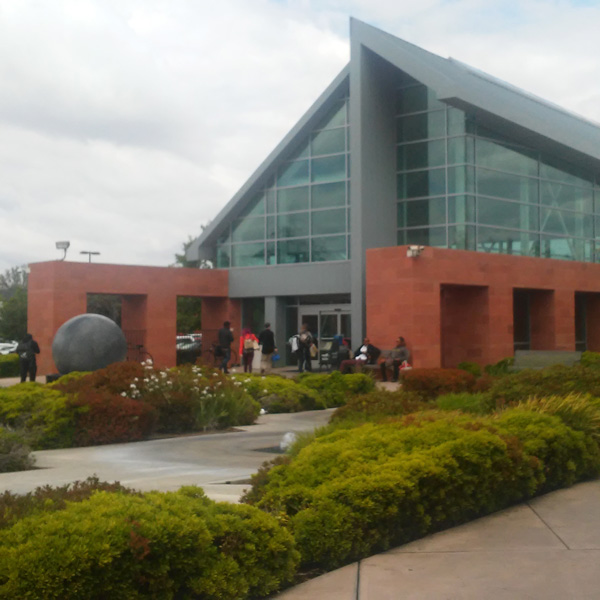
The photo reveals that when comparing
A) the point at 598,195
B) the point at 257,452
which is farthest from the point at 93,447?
the point at 598,195

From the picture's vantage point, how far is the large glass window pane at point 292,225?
110ft

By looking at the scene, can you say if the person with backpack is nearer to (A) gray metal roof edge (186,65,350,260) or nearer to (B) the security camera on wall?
(B) the security camera on wall

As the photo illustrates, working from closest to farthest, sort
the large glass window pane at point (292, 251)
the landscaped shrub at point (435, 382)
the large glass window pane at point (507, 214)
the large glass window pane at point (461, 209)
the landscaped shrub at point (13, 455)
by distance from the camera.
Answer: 1. the landscaped shrub at point (13, 455)
2. the landscaped shrub at point (435, 382)
3. the large glass window pane at point (461, 209)
4. the large glass window pane at point (507, 214)
5. the large glass window pane at point (292, 251)

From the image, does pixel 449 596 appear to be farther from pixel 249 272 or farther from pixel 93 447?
pixel 249 272

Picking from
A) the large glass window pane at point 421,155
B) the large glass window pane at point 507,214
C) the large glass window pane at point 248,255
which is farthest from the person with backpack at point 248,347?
the large glass window pane at point 507,214

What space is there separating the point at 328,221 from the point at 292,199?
2.09m

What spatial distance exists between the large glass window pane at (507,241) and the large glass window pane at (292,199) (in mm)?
7014

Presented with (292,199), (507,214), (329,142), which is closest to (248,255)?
(292,199)

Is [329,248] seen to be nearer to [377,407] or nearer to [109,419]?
[109,419]

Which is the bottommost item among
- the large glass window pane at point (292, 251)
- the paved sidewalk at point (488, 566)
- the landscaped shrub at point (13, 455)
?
the paved sidewalk at point (488, 566)

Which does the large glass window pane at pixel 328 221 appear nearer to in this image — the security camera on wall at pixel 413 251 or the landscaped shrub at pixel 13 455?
the security camera on wall at pixel 413 251

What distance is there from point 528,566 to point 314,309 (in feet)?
91.7

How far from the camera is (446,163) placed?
30.7 metres

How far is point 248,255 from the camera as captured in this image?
3538 centimetres
